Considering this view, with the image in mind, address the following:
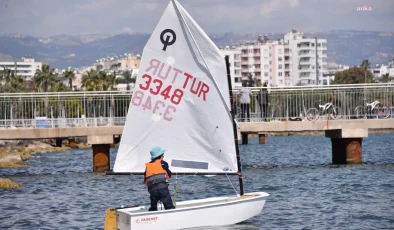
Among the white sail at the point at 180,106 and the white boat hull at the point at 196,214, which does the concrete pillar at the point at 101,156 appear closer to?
the white sail at the point at 180,106

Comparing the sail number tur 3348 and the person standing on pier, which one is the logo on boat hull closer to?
the sail number tur 3348

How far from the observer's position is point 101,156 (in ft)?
132

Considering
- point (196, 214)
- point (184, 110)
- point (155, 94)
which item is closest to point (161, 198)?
point (196, 214)

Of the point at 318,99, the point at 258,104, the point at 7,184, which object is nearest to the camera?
the point at 7,184

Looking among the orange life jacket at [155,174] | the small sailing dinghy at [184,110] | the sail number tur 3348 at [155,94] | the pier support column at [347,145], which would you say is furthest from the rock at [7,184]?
the orange life jacket at [155,174]

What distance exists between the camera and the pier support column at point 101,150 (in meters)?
39.4

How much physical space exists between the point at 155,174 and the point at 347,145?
2106 centimetres

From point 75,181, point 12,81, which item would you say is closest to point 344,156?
point 75,181

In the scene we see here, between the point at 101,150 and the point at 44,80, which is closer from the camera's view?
the point at 101,150

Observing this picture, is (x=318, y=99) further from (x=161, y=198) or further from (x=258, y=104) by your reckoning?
(x=161, y=198)

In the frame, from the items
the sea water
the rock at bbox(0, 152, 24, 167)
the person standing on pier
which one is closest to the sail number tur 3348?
the sea water

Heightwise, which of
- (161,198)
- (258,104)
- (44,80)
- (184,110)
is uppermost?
(44,80)

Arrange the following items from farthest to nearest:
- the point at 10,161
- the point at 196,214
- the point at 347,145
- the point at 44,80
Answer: the point at 44,80
the point at 10,161
the point at 347,145
the point at 196,214

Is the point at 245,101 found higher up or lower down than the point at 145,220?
higher up
